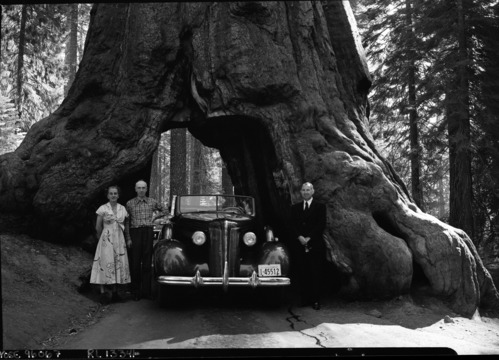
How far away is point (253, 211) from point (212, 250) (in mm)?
1451

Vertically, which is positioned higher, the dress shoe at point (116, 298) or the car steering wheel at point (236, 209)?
the car steering wheel at point (236, 209)

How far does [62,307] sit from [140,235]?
150 centimetres

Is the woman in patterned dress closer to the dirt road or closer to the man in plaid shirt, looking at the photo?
the man in plaid shirt

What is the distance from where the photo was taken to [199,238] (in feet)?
20.4

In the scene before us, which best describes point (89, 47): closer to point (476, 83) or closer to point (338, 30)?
point (338, 30)

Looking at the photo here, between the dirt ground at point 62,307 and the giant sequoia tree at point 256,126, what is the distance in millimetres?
312

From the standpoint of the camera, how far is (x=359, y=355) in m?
3.86

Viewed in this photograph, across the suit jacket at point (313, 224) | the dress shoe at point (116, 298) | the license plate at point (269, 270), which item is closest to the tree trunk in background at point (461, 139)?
the suit jacket at point (313, 224)

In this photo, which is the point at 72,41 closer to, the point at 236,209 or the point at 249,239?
the point at 236,209

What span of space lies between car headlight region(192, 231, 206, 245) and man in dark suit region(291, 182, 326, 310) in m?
1.45

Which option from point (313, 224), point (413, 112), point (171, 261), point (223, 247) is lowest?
point (171, 261)

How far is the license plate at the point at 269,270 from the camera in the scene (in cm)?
582

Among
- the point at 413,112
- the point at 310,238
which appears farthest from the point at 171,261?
the point at 413,112

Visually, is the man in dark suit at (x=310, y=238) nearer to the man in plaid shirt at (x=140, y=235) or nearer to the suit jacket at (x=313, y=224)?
the suit jacket at (x=313, y=224)
